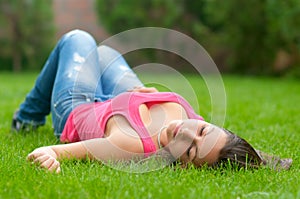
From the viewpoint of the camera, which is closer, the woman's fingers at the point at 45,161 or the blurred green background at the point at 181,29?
the woman's fingers at the point at 45,161

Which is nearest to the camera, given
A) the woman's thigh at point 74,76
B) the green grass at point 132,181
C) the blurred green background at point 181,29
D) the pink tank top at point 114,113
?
the green grass at point 132,181

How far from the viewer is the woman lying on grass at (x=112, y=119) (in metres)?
2.25

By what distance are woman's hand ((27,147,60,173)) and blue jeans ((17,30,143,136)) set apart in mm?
645

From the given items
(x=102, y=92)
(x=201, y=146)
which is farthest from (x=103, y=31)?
(x=201, y=146)

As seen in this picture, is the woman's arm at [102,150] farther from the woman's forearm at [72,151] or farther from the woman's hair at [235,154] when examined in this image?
the woman's hair at [235,154]

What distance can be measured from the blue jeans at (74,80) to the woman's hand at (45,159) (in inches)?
25.4

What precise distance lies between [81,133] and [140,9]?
36.9 ft

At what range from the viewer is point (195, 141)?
224 cm

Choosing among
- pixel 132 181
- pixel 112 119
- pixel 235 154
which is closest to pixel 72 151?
pixel 112 119

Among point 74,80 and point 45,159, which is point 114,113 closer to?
point 45,159

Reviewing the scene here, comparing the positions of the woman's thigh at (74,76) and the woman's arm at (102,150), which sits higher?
the woman's thigh at (74,76)

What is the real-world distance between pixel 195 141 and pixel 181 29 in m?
12.1

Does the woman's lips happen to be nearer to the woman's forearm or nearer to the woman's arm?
the woman's arm

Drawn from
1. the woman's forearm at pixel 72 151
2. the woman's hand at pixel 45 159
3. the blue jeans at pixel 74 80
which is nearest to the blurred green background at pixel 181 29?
the blue jeans at pixel 74 80
